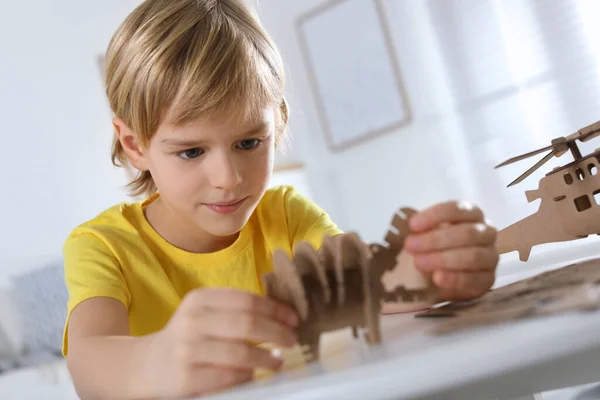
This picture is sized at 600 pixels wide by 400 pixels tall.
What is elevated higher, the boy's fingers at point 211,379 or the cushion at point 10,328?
the cushion at point 10,328

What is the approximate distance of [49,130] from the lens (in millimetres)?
3938

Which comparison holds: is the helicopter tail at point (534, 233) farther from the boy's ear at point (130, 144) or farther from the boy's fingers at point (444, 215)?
the boy's ear at point (130, 144)

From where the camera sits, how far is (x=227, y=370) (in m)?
0.43

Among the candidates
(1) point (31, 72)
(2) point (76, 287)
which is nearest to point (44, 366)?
(1) point (31, 72)

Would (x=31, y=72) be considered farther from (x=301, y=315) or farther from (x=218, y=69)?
(x=301, y=315)

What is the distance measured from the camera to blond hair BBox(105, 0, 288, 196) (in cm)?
87

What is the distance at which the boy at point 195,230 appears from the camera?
0.44 meters

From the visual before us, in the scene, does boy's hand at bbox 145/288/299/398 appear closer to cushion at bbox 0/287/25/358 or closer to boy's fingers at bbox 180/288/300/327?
boy's fingers at bbox 180/288/300/327

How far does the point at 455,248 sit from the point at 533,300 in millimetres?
92

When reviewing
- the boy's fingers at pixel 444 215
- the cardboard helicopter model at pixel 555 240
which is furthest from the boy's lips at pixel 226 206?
the boy's fingers at pixel 444 215

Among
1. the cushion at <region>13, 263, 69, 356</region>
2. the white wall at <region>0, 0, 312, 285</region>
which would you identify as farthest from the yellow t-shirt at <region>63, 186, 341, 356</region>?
the white wall at <region>0, 0, 312, 285</region>

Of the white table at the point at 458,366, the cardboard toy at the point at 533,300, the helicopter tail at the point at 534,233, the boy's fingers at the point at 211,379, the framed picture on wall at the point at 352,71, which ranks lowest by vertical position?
the white table at the point at 458,366

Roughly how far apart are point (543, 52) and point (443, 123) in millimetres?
693

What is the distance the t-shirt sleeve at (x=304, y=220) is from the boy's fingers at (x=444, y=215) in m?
0.60
